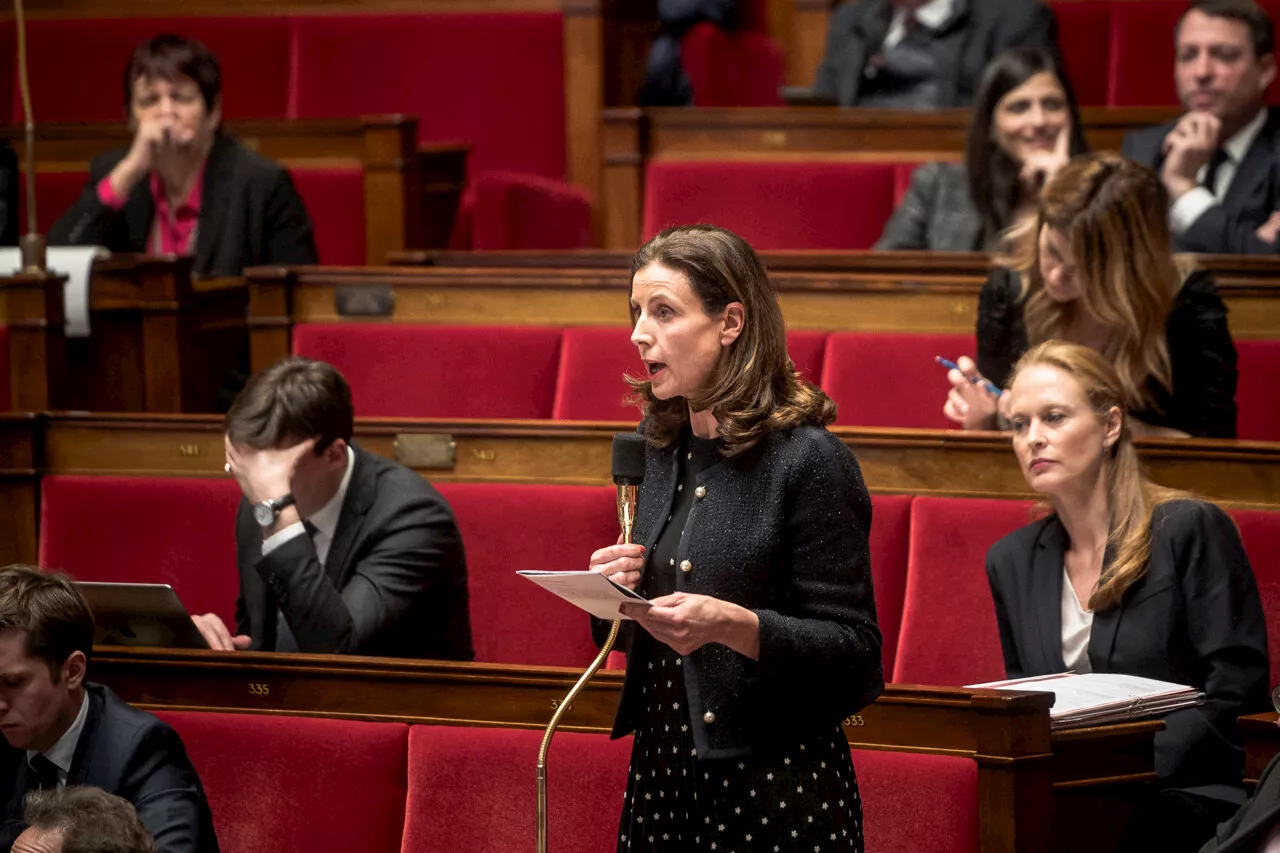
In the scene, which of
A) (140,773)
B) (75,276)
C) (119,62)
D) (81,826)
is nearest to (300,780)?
→ (140,773)

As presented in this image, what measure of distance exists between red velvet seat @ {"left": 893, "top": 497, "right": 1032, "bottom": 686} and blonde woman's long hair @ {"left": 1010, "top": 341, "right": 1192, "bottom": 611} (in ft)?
0.39

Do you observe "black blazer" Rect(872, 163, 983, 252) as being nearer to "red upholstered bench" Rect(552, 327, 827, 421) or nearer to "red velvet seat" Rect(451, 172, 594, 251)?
"red upholstered bench" Rect(552, 327, 827, 421)

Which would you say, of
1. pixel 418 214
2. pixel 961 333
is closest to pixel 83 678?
pixel 961 333

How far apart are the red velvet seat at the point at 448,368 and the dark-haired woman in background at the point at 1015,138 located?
14.7 inches

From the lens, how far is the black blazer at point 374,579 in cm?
97

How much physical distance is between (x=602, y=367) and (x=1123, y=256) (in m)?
0.40

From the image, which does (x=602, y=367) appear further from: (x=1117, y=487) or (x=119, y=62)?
(x=119, y=62)

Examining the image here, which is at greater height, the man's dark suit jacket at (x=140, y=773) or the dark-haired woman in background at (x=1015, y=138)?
the dark-haired woman in background at (x=1015, y=138)

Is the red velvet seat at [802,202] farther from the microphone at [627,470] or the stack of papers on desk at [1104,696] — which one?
the microphone at [627,470]

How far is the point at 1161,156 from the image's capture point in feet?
4.99

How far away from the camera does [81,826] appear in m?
0.67

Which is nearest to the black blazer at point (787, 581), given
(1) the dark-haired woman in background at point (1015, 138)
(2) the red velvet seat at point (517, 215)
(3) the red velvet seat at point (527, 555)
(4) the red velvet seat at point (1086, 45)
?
(3) the red velvet seat at point (527, 555)

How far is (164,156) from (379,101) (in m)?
0.43

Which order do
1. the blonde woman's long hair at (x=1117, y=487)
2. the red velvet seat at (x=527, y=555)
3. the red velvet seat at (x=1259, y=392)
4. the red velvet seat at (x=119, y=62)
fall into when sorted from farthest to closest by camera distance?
the red velvet seat at (x=119, y=62), the red velvet seat at (x=1259, y=392), the red velvet seat at (x=527, y=555), the blonde woman's long hair at (x=1117, y=487)
